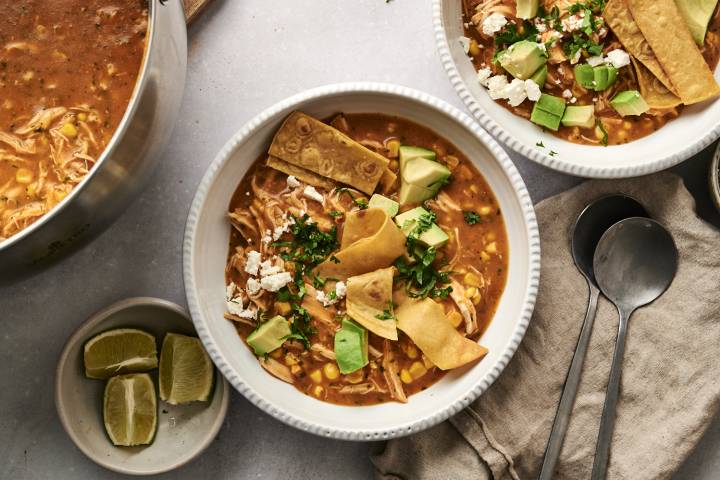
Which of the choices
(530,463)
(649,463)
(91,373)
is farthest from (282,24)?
(649,463)

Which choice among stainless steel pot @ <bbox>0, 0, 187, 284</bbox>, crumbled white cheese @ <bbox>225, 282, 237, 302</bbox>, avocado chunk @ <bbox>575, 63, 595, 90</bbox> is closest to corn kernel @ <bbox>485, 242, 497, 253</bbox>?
avocado chunk @ <bbox>575, 63, 595, 90</bbox>

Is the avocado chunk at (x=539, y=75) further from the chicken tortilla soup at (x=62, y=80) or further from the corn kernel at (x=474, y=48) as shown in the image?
the chicken tortilla soup at (x=62, y=80)

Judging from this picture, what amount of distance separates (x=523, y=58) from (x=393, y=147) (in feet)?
2.61

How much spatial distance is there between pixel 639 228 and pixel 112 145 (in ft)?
8.76

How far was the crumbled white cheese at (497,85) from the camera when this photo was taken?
3.92m

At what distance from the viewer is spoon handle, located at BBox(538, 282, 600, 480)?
3969 mm

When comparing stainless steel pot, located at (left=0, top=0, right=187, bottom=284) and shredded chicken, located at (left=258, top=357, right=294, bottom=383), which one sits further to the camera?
shredded chicken, located at (left=258, top=357, right=294, bottom=383)

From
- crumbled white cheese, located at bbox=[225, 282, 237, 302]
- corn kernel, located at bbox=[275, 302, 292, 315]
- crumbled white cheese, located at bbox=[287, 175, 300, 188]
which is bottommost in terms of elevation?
corn kernel, located at bbox=[275, 302, 292, 315]

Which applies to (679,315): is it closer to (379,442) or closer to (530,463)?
(530,463)

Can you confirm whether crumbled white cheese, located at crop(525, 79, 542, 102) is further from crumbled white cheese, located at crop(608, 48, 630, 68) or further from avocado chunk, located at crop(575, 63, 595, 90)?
crumbled white cheese, located at crop(608, 48, 630, 68)

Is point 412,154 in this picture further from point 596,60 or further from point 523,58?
point 596,60

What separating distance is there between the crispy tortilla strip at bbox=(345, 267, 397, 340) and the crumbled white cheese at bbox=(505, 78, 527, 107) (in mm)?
1093

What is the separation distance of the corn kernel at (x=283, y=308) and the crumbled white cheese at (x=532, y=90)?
1.64m

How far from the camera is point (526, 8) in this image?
3920 mm
